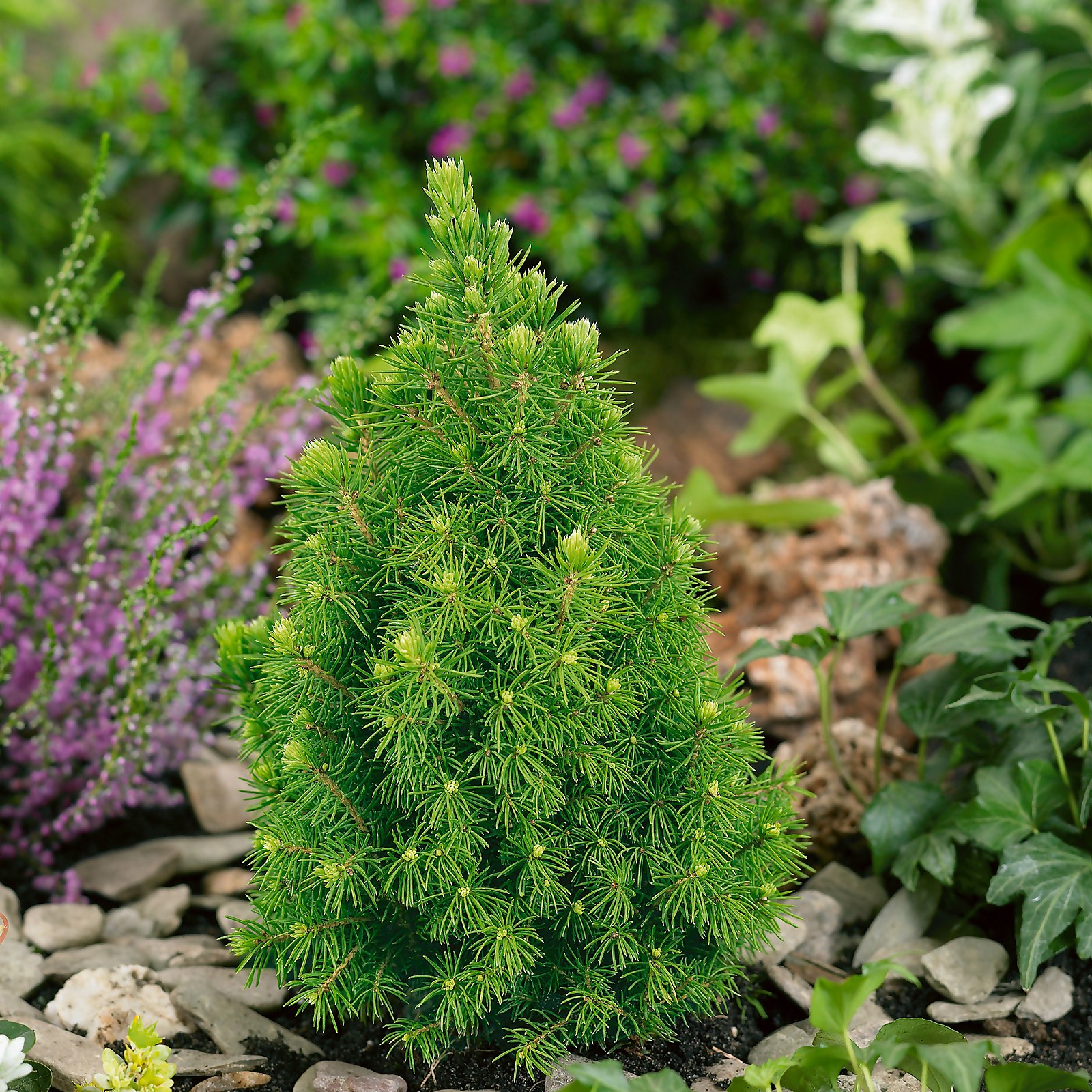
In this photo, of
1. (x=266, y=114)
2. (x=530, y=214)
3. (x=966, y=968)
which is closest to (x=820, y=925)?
(x=966, y=968)

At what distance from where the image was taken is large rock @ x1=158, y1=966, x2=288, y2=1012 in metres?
1.58

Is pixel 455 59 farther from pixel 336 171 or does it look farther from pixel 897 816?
pixel 897 816

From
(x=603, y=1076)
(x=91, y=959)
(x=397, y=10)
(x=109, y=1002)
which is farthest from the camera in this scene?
(x=397, y=10)

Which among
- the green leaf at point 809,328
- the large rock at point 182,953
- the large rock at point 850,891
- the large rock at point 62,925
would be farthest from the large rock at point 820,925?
the green leaf at point 809,328

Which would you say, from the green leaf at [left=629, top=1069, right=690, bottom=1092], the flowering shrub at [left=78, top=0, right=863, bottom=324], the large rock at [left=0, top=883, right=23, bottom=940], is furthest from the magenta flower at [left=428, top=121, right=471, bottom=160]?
the green leaf at [left=629, top=1069, right=690, bottom=1092]

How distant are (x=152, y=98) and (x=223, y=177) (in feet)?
1.11

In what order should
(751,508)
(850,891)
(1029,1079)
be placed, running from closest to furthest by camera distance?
(1029,1079)
(850,891)
(751,508)

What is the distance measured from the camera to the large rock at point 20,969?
1.58 meters

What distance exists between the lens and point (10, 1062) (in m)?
1.18

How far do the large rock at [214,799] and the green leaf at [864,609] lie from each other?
1.14 metres

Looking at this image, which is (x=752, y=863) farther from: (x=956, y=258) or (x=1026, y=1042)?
(x=956, y=258)

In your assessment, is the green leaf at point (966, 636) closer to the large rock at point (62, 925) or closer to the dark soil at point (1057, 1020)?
the dark soil at point (1057, 1020)

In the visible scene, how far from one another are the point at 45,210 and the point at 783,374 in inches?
111

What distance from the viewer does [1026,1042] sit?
4.87 ft
